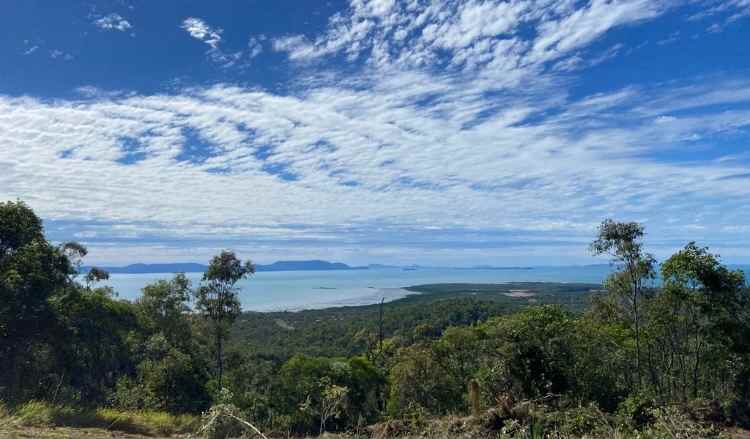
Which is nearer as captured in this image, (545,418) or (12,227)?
(545,418)

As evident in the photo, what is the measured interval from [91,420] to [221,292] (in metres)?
11.7

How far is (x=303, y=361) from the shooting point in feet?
74.4

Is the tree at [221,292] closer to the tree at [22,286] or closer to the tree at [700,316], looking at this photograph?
the tree at [22,286]

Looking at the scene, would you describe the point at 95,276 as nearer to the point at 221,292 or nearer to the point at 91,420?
the point at 221,292

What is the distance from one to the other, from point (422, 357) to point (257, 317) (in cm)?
5742

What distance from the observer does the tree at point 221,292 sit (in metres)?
17.4

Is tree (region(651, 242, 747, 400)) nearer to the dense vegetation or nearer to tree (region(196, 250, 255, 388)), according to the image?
the dense vegetation

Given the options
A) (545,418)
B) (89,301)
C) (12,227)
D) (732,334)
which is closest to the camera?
(545,418)

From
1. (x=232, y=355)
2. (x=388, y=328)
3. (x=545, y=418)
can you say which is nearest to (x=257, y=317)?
(x=388, y=328)

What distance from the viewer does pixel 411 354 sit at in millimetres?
24000

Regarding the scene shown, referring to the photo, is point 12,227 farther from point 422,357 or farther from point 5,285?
point 422,357

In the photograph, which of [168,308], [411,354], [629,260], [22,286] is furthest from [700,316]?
[168,308]

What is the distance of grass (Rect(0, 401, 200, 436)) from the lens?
5551 mm

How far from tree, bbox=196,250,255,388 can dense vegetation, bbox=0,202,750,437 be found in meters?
0.05
